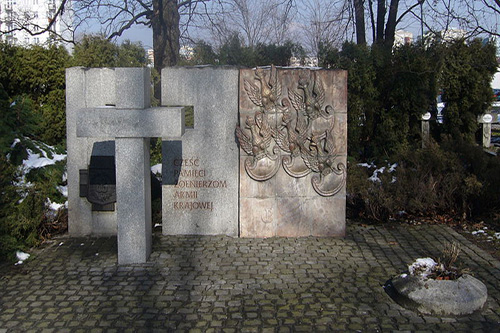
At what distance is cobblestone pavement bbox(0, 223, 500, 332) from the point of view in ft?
15.2

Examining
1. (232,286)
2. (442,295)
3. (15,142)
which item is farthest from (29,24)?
(442,295)

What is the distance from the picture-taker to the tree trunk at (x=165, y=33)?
14.2 m

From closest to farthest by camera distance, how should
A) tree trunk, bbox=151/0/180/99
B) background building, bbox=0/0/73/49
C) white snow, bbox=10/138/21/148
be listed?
white snow, bbox=10/138/21/148, background building, bbox=0/0/73/49, tree trunk, bbox=151/0/180/99

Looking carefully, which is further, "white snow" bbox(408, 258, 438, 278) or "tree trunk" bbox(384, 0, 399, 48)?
"tree trunk" bbox(384, 0, 399, 48)

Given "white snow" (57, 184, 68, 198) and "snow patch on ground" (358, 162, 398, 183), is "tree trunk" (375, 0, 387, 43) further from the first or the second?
"white snow" (57, 184, 68, 198)

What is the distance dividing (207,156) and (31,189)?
244cm

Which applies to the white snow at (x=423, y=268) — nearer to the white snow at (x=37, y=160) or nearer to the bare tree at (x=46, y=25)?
the white snow at (x=37, y=160)

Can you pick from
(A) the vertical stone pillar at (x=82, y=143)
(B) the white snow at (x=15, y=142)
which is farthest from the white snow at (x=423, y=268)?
(B) the white snow at (x=15, y=142)

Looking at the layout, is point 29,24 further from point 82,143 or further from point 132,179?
point 132,179

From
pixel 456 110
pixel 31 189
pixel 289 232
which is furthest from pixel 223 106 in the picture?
pixel 456 110

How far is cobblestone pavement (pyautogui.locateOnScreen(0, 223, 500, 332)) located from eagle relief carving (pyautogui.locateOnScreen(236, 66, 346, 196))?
1.04 metres

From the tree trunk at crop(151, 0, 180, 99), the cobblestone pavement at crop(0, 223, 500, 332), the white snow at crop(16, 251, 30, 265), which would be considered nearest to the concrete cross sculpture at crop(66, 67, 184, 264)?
the cobblestone pavement at crop(0, 223, 500, 332)

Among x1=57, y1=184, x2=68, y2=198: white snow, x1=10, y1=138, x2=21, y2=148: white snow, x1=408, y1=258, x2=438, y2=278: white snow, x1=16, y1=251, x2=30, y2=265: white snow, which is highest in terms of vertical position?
x1=10, y1=138, x2=21, y2=148: white snow

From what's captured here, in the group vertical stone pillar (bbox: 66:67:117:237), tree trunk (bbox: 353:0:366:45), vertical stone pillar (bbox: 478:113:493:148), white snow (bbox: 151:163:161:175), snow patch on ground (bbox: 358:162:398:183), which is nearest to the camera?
vertical stone pillar (bbox: 66:67:117:237)
